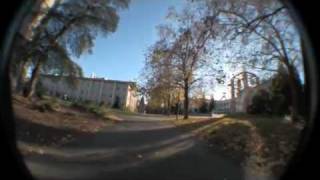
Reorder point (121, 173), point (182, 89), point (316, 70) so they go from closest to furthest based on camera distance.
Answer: point (316, 70) → point (121, 173) → point (182, 89)

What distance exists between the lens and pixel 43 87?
6.40ft

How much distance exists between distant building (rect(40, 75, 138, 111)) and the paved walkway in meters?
0.13

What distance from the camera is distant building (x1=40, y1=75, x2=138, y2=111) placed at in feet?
6.40

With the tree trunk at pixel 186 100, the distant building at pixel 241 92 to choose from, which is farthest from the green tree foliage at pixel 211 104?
the tree trunk at pixel 186 100

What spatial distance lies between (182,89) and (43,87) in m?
1.26

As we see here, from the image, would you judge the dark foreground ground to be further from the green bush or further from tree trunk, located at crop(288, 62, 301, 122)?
tree trunk, located at crop(288, 62, 301, 122)

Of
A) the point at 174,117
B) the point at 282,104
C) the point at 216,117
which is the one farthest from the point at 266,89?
the point at 174,117

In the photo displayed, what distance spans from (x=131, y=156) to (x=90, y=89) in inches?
16.6

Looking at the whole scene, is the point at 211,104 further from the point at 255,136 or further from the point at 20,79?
the point at 20,79

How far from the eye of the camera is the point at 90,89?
2004 mm

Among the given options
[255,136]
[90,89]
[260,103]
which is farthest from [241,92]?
[90,89]

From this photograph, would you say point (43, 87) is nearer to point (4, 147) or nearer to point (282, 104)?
point (4, 147)

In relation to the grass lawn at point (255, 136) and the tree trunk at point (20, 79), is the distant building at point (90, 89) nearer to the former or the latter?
the tree trunk at point (20, 79)

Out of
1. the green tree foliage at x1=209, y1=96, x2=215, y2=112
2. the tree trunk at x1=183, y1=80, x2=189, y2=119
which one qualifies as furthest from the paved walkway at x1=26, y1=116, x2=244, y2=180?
the green tree foliage at x1=209, y1=96, x2=215, y2=112
